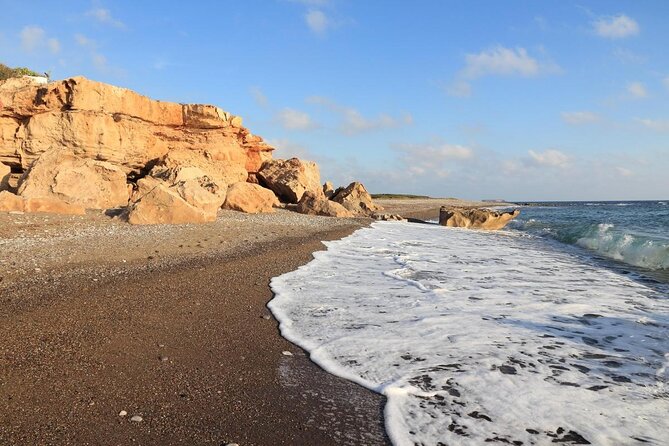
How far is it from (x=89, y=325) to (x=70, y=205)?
395 inches

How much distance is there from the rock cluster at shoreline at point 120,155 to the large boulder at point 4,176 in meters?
0.04

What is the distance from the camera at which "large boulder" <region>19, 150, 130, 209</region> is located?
13.9 m

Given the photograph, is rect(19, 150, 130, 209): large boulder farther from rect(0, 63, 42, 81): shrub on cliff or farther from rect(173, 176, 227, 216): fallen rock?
rect(0, 63, 42, 81): shrub on cliff

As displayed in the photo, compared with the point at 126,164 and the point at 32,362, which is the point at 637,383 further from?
the point at 126,164

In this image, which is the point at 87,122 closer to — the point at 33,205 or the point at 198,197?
the point at 33,205

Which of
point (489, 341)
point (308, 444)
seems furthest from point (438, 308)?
point (308, 444)

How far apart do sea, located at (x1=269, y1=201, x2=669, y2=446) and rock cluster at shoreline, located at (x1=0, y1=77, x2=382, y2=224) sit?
7.43 meters

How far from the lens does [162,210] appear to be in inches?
486

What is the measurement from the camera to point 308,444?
2.56 metres

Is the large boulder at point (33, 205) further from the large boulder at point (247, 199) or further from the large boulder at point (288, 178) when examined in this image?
the large boulder at point (288, 178)

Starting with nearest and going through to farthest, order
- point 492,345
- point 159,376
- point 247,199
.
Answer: point 159,376 → point 492,345 → point 247,199

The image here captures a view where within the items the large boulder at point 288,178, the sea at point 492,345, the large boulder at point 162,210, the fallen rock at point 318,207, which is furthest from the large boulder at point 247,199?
the sea at point 492,345

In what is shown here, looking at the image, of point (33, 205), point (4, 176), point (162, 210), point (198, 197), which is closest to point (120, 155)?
point (4, 176)

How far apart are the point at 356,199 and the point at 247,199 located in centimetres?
980
